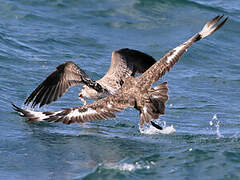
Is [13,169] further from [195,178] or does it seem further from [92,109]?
[195,178]

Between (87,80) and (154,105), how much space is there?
173 cm

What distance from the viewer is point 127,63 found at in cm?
883

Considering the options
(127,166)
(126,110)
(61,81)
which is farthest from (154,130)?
(127,166)

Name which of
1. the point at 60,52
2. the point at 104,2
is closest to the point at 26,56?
the point at 60,52

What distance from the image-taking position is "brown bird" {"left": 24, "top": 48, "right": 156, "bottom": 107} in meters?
7.64

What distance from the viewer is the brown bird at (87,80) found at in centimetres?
764

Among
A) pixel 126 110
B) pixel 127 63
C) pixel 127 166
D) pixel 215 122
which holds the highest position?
pixel 127 63

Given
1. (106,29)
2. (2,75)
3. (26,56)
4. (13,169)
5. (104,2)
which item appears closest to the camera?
(13,169)

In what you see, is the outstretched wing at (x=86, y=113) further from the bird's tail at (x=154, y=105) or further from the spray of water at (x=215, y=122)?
the spray of water at (x=215, y=122)

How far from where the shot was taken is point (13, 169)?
5.82 meters

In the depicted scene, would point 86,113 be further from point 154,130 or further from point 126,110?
point 126,110

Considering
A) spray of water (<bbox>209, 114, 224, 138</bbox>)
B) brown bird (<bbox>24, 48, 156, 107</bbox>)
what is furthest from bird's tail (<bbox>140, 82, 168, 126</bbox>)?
brown bird (<bbox>24, 48, 156, 107</bbox>)

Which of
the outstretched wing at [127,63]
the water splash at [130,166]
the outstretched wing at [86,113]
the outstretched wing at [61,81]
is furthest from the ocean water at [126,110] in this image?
the outstretched wing at [127,63]

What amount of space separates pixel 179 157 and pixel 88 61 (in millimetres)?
5249
